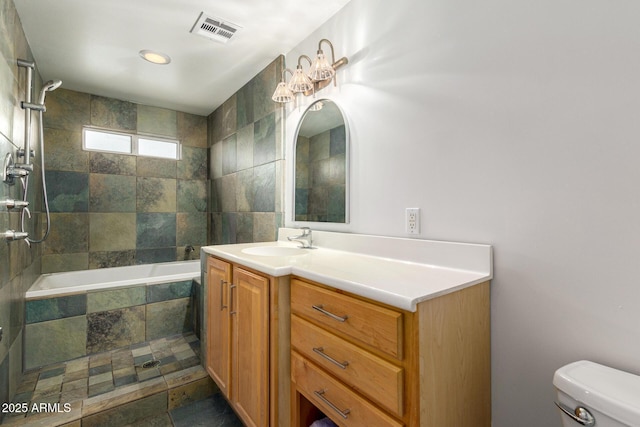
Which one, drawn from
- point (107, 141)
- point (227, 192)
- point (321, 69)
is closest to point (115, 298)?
point (227, 192)

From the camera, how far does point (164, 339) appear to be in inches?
96.3

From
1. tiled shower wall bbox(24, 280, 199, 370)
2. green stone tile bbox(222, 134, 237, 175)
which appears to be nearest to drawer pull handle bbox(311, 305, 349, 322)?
tiled shower wall bbox(24, 280, 199, 370)

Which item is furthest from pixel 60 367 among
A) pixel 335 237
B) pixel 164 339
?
pixel 335 237

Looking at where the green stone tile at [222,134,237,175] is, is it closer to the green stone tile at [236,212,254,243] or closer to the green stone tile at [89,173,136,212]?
the green stone tile at [236,212,254,243]

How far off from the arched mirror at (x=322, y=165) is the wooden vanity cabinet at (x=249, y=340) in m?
0.65

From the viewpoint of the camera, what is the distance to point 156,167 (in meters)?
3.34

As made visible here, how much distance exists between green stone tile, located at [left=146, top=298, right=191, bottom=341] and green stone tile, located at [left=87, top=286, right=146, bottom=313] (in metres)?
0.12

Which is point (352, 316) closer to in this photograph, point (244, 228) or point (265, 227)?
point (265, 227)

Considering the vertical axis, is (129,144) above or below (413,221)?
above

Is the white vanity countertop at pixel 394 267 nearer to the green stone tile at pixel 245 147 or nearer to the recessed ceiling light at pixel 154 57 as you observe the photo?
the green stone tile at pixel 245 147

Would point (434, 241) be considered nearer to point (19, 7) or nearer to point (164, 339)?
point (164, 339)

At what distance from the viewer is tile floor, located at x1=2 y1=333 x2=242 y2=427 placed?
1.59 m

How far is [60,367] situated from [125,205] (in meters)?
1.64

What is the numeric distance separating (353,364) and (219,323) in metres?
1.04
